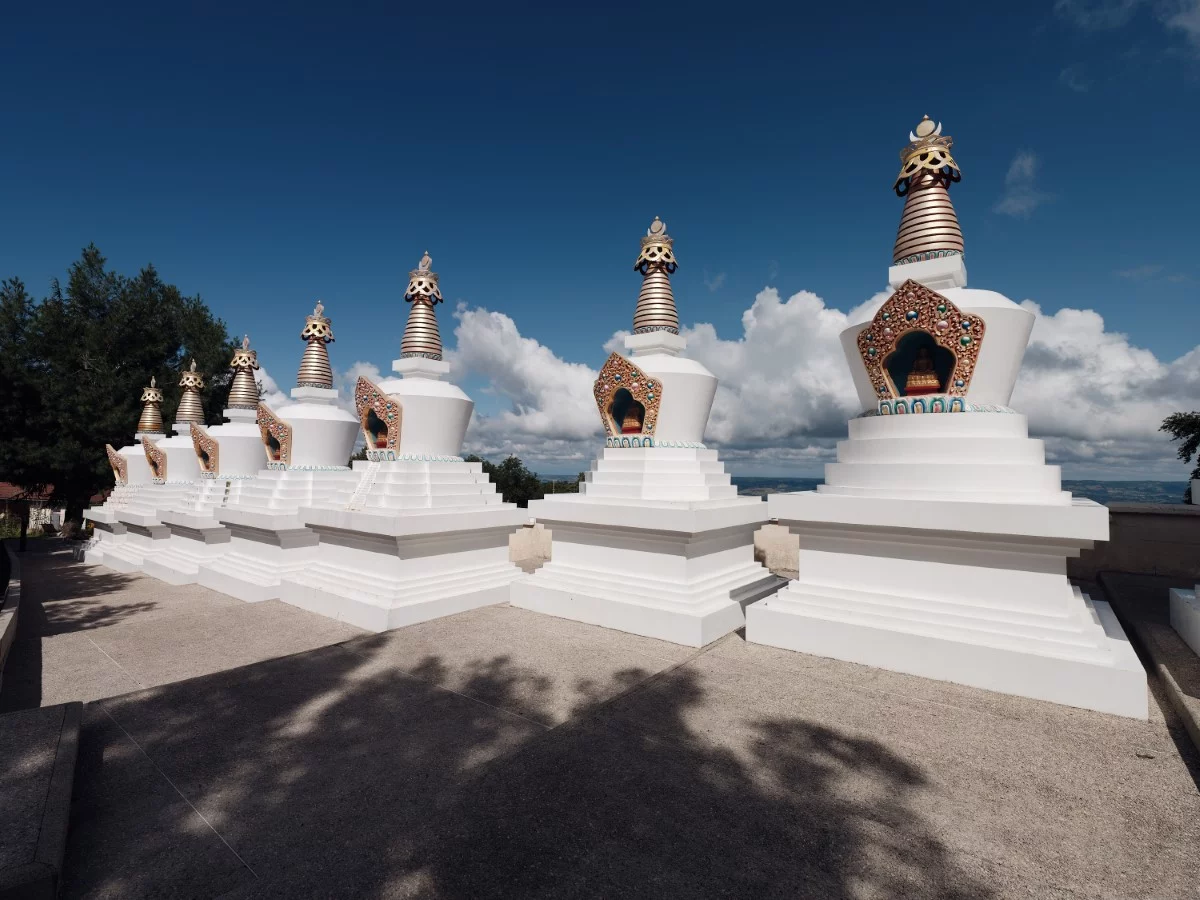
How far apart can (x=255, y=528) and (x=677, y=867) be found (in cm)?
920

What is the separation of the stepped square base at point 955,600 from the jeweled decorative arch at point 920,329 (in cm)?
133

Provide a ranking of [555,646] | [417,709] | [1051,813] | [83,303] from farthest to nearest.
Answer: [83,303], [555,646], [417,709], [1051,813]

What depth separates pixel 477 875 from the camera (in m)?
2.45

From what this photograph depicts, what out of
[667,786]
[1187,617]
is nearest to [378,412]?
[667,786]

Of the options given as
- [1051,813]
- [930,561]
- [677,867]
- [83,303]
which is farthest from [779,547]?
[83,303]

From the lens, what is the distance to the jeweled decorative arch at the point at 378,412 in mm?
8500

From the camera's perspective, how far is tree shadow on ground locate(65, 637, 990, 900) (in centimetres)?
250

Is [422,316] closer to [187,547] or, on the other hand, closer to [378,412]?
[378,412]

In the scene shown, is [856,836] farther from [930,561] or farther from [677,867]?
[930,561]

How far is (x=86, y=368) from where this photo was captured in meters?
19.9

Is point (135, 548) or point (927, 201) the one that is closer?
point (927, 201)

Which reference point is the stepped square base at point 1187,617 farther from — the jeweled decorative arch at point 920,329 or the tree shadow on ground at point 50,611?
the tree shadow on ground at point 50,611

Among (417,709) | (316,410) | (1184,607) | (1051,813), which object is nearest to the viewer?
(1051,813)

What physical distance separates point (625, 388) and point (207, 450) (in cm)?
982
